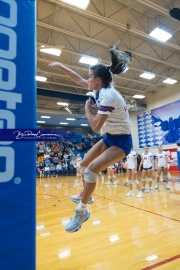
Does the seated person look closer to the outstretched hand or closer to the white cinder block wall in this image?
the white cinder block wall

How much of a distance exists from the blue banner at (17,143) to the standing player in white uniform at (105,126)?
775 mm

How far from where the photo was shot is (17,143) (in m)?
1.33

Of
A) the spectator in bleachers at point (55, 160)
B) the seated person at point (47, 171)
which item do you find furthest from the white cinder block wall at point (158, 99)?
the seated person at point (47, 171)

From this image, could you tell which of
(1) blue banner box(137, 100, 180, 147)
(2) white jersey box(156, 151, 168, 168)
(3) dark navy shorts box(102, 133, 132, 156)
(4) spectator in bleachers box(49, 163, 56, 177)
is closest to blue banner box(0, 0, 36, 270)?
(3) dark navy shorts box(102, 133, 132, 156)

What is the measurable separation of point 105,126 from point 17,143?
1.09 meters

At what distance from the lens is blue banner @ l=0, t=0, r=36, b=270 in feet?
4.10

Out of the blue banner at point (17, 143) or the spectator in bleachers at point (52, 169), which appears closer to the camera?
the blue banner at point (17, 143)

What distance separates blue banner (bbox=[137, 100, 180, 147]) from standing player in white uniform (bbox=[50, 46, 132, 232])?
542 inches

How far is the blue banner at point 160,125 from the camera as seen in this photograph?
49.6ft

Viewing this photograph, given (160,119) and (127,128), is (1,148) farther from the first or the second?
(160,119)

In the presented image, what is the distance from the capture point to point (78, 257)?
2.54m

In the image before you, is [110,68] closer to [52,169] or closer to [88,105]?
[88,105]

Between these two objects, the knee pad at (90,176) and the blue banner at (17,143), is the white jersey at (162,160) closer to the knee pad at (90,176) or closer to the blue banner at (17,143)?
the knee pad at (90,176)

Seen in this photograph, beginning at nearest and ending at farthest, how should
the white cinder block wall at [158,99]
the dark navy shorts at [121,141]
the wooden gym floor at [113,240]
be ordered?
the dark navy shorts at [121,141] → the wooden gym floor at [113,240] → the white cinder block wall at [158,99]
